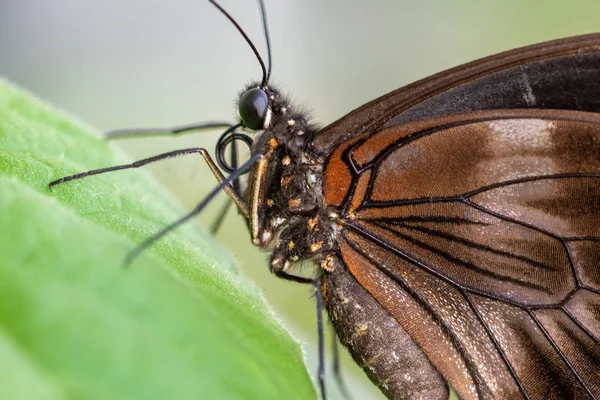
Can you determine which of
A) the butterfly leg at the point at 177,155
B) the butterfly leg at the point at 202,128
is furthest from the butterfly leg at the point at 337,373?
the butterfly leg at the point at 177,155

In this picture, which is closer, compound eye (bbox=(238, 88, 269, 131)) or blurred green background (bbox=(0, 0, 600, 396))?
compound eye (bbox=(238, 88, 269, 131))

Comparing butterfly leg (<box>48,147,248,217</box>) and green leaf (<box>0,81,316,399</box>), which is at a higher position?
butterfly leg (<box>48,147,248,217</box>)

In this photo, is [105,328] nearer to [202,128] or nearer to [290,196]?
[290,196]

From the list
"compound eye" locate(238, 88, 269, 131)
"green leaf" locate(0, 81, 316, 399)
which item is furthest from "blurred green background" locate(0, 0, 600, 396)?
"green leaf" locate(0, 81, 316, 399)

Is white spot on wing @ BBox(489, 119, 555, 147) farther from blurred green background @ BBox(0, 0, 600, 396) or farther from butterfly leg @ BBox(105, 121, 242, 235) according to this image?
blurred green background @ BBox(0, 0, 600, 396)

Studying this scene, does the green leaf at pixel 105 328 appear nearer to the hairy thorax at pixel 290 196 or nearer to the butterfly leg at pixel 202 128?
the hairy thorax at pixel 290 196

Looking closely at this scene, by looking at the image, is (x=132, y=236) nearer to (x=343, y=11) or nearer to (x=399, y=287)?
(x=399, y=287)

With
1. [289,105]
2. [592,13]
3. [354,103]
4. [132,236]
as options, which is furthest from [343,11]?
[132,236]
